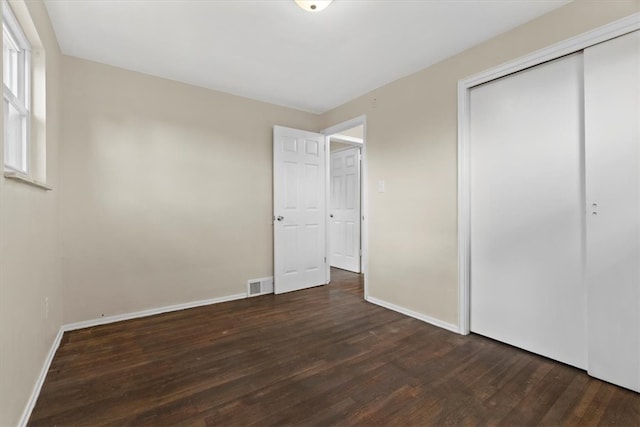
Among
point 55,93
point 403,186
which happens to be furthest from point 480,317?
point 55,93

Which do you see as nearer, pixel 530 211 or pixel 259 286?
pixel 530 211

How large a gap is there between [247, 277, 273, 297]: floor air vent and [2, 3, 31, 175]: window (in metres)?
2.35

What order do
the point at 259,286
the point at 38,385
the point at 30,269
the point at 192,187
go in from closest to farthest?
the point at 30,269, the point at 38,385, the point at 192,187, the point at 259,286

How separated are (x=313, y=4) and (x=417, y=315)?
275 centimetres

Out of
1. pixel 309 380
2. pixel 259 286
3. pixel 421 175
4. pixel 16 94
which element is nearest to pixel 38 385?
pixel 309 380

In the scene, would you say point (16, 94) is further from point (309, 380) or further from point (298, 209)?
point (298, 209)

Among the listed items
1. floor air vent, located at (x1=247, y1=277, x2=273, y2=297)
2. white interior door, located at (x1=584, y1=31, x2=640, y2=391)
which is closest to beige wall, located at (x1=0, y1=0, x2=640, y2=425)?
floor air vent, located at (x1=247, y1=277, x2=273, y2=297)

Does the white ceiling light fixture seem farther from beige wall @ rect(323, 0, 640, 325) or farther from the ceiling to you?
beige wall @ rect(323, 0, 640, 325)

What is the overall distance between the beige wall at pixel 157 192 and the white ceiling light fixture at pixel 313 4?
1.85 meters

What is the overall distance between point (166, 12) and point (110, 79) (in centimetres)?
120

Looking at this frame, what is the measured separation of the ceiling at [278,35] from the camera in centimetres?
203

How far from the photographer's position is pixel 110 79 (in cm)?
283

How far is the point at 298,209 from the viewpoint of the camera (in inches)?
157

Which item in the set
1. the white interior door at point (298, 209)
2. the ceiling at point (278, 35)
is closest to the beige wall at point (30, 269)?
the ceiling at point (278, 35)
